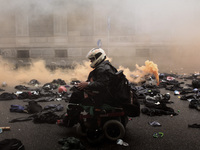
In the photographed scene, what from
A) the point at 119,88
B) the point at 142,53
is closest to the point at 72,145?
the point at 119,88

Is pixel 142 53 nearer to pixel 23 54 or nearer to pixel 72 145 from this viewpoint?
pixel 23 54

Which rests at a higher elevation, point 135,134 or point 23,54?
point 23,54

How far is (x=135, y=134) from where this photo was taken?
3.63 m

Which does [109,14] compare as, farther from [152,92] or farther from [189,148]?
[189,148]

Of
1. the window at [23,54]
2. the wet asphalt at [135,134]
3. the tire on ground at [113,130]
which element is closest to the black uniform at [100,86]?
the tire on ground at [113,130]

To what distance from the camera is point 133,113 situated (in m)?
3.49

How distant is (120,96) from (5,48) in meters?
14.9

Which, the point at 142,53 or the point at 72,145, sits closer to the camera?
the point at 72,145

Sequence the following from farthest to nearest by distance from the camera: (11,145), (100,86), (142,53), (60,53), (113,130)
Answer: (60,53) < (142,53) < (113,130) < (100,86) < (11,145)

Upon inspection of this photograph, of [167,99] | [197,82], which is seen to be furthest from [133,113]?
[197,82]

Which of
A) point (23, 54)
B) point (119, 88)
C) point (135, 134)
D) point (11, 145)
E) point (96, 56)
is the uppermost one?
point (23, 54)

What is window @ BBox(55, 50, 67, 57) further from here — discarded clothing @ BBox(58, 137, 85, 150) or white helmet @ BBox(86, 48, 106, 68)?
discarded clothing @ BBox(58, 137, 85, 150)

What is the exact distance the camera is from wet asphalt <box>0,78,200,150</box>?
319cm

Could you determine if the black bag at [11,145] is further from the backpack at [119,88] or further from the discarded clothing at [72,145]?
the backpack at [119,88]
